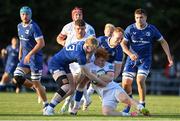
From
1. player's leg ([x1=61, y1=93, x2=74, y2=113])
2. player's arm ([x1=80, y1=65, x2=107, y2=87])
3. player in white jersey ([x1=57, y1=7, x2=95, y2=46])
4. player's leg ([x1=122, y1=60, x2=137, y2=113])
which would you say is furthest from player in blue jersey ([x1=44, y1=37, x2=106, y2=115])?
player's leg ([x1=122, y1=60, x2=137, y2=113])

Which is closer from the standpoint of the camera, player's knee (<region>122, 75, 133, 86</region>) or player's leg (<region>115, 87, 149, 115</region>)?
player's leg (<region>115, 87, 149, 115</region>)

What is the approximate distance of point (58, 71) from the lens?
55.9ft

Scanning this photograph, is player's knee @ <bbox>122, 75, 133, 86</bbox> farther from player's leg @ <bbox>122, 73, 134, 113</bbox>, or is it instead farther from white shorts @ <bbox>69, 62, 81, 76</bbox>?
white shorts @ <bbox>69, 62, 81, 76</bbox>

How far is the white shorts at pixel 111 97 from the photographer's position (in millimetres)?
16719

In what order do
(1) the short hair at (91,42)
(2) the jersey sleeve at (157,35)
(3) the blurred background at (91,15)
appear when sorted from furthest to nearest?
(3) the blurred background at (91,15)
(2) the jersey sleeve at (157,35)
(1) the short hair at (91,42)

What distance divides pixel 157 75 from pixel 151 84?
60 centimetres

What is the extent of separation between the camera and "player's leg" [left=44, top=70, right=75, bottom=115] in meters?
16.7

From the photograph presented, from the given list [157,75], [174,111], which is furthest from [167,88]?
[174,111]

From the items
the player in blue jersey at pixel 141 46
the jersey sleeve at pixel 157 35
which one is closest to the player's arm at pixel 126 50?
the player in blue jersey at pixel 141 46

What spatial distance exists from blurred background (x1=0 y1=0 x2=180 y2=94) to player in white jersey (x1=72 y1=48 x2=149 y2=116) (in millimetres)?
20948

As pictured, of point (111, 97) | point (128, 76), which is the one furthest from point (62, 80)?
point (128, 76)

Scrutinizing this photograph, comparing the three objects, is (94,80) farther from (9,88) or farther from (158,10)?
(158,10)

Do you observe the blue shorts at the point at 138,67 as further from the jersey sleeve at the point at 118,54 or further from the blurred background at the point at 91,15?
the blurred background at the point at 91,15

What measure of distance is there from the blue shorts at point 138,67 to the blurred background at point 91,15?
18.7 metres
